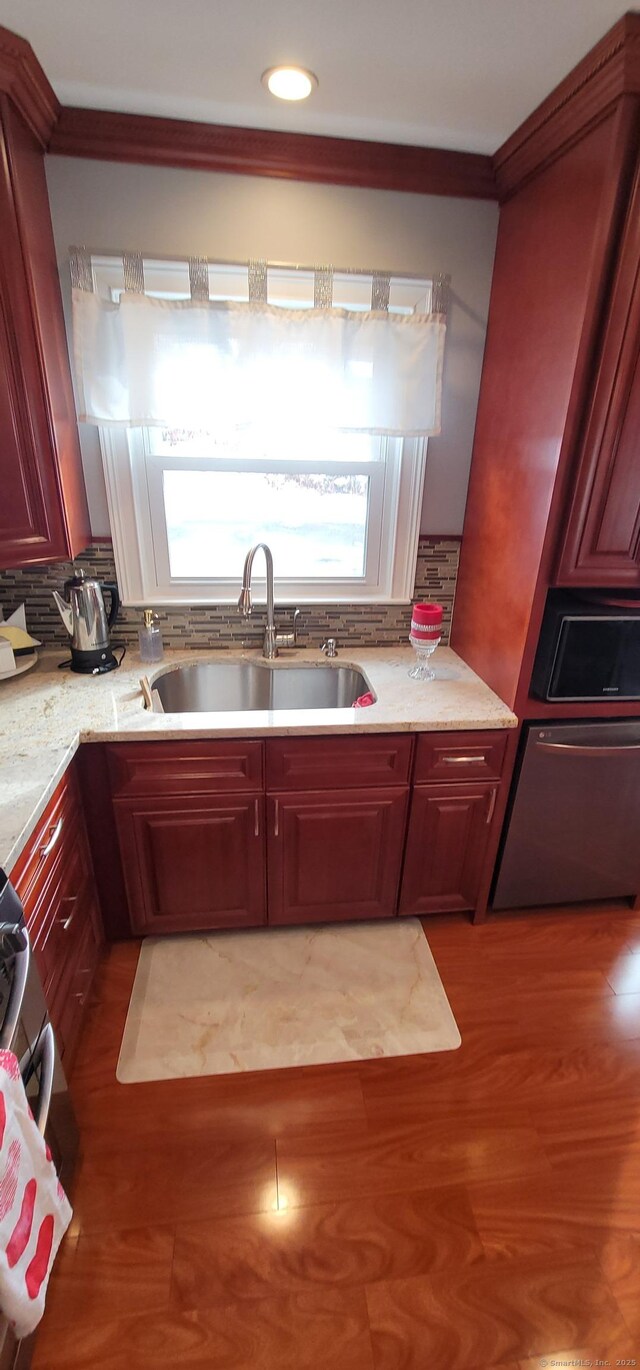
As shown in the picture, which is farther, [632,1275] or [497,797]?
[497,797]

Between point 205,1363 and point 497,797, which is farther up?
point 497,797

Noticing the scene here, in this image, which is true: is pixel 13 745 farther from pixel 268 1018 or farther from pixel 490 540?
pixel 490 540

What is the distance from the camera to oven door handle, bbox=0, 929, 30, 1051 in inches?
33.1

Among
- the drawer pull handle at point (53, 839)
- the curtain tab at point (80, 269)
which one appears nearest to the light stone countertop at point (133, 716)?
the drawer pull handle at point (53, 839)

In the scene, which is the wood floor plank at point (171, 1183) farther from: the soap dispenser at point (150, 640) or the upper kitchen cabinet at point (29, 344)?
the upper kitchen cabinet at point (29, 344)

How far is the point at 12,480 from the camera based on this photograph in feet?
4.79

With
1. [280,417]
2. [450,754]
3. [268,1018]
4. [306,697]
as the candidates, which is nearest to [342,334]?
[280,417]

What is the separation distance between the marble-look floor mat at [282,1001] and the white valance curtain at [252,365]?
168cm

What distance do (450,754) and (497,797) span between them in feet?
0.79

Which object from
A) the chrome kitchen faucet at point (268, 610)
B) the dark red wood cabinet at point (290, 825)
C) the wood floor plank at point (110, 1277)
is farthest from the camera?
the chrome kitchen faucet at point (268, 610)

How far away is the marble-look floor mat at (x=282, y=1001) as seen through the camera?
5.07ft

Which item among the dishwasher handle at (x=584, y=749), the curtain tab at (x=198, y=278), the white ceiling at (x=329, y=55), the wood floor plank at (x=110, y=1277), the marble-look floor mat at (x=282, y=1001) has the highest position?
the white ceiling at (x=329, y=55)

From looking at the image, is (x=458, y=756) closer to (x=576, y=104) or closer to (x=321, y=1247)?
(x=321, y=1247)

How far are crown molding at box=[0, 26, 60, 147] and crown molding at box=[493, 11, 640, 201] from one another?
3.87 ft
